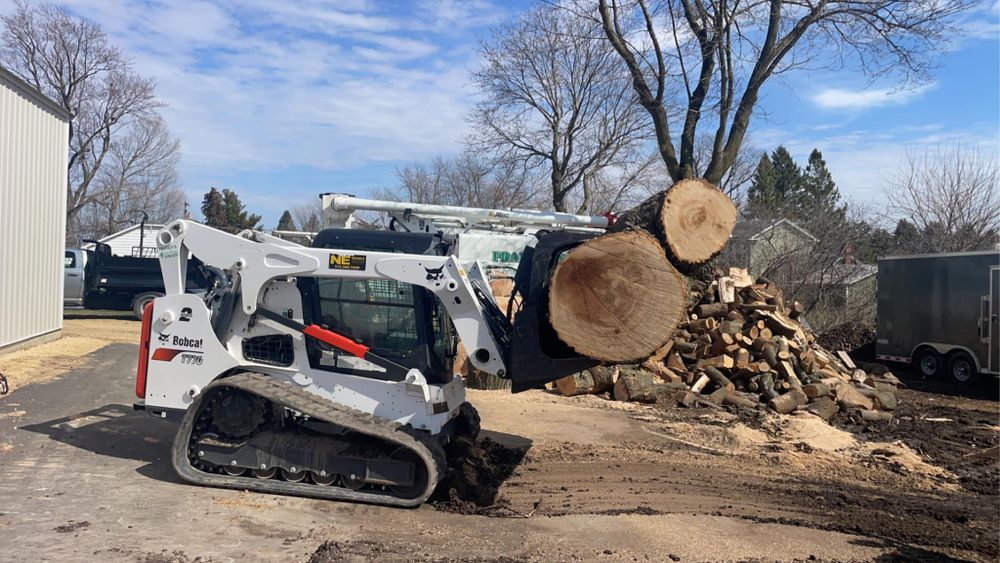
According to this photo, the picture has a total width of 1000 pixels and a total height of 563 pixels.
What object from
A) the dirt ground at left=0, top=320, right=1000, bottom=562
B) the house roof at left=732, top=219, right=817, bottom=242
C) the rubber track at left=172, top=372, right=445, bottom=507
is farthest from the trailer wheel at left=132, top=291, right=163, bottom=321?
the rubber track at left=172, top=372, right=445, bottom=507

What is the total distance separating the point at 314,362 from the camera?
657cm

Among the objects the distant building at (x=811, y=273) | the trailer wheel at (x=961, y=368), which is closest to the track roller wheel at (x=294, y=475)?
the trailer wheel at (x=961, y=368)

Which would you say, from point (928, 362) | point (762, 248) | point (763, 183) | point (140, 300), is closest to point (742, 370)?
point (928, 362)

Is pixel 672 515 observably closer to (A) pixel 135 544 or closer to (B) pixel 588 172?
(A) pixel 135 544

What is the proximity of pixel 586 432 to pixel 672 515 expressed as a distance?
3275 millimetres

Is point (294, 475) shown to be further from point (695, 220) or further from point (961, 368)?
point (961, 368)

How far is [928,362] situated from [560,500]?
13292mm

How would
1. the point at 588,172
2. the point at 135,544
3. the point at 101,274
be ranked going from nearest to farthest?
1. the point at 135,544
2. the point at 101,274
3. the point at 588,172

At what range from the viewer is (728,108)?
18.2 metres

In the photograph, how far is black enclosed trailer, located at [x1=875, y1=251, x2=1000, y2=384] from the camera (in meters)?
15.1

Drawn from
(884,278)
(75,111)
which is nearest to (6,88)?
(884,278)

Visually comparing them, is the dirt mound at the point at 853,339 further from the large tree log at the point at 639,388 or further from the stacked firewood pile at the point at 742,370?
the large tree log at the point at 639,388

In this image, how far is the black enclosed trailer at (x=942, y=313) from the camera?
15109 millimetres

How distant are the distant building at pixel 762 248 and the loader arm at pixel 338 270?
49.7ft
